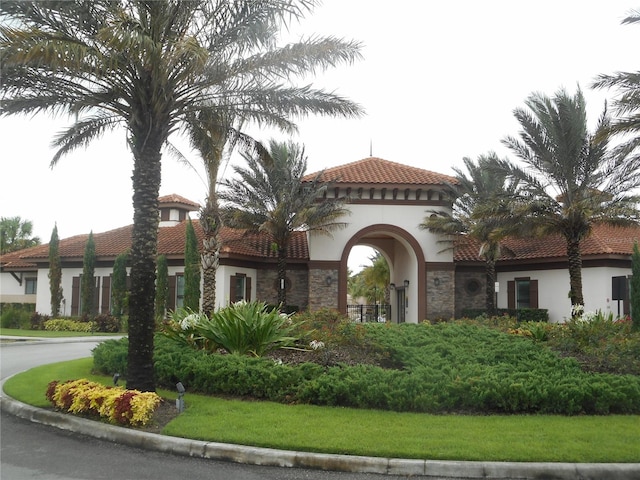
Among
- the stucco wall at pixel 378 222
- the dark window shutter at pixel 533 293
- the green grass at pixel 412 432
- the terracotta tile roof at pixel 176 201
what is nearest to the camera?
the green grass at pixel 412 432

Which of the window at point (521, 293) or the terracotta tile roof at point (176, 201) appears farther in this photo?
the terracotta tile roof at point (176, 201)

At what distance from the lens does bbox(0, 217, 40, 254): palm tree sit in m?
53.7

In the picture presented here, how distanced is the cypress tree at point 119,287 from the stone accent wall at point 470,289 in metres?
17.5

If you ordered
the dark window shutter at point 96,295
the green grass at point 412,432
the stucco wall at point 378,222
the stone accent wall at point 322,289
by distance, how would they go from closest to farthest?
the green grass at point 412,432
the stone accent wall at point 322,289
the stucco wall at point 378,222
the dark window shutter at point 96,295

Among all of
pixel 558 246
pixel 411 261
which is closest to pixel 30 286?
pixel 411 261

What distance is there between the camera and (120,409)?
8.68 meters

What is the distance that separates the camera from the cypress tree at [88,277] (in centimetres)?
3247

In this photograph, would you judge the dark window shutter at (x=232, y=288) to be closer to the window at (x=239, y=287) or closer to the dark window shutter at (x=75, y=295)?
the window at (x=239, y=287)

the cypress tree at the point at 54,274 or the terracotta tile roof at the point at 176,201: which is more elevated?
the terracotta tile roof at the point at 176,201

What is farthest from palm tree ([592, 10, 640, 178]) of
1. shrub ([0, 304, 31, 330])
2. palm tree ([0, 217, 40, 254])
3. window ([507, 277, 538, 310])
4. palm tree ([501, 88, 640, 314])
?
palm tree ([0, 217, 40, 254])

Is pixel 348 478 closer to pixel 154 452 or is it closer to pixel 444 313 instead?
pixel 154 452

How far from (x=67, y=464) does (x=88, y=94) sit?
22.7 feet

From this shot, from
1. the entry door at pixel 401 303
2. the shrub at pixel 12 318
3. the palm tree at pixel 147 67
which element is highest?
the palm tree at pixel 147 67

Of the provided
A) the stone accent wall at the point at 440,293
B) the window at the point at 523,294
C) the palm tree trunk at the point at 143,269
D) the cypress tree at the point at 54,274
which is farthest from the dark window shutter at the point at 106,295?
the palm tree trunk at the point at 143,269
